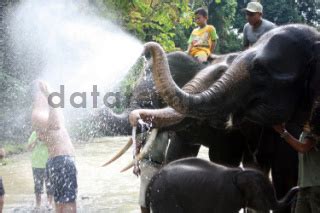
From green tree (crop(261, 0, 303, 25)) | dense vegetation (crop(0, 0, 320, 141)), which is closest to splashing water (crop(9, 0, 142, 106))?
dense vegetation (crop(0, 0, 320, 141))

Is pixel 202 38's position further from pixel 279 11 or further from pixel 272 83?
pixel 279 11

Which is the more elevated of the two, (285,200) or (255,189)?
(255,189)

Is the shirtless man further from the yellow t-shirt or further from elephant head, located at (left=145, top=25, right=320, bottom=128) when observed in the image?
elephant head, located at (left=145, top=25, right=320, bottom=128)

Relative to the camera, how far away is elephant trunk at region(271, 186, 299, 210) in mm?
4113

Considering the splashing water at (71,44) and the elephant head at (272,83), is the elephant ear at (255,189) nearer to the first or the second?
the elephant head at (272,83)

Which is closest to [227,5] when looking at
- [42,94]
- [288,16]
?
[288,16]

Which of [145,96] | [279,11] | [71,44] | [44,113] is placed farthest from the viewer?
[279,11]

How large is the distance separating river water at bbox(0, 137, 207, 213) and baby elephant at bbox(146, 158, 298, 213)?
3.69 meters

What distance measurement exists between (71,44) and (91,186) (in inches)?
182

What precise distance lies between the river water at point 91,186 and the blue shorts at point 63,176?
2363 millimetres

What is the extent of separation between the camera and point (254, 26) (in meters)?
6.29

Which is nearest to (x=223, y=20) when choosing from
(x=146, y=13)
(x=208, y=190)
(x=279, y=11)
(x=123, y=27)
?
(x=279, y=11)

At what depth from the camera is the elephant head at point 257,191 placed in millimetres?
4086

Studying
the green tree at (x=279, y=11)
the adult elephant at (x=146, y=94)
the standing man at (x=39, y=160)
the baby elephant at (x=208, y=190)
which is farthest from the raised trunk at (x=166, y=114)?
→ the green tree at (x=279, y=11)
